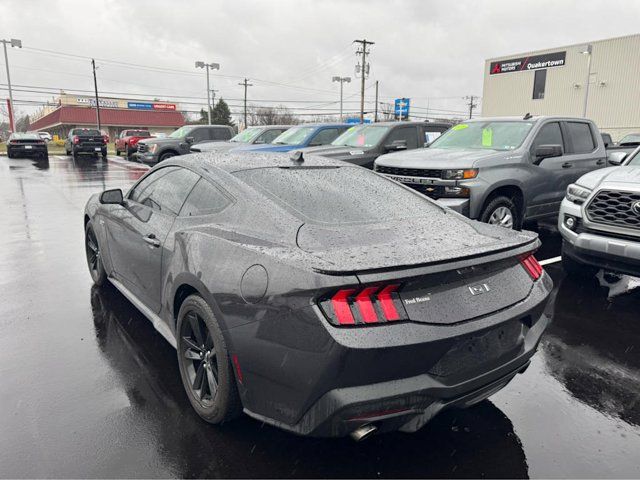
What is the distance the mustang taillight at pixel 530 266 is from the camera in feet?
8.98

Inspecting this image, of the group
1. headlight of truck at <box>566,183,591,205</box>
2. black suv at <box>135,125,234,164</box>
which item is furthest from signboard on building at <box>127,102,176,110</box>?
headlight of truck at <box>566,183,591,205</box>

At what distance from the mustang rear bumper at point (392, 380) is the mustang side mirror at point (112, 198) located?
243cm

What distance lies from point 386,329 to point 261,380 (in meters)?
0.68

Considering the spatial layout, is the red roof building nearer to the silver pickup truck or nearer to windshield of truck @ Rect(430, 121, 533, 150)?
windshield of truck @ Rect(430, 121, 533, 150)

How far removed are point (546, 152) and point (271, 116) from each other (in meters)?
92.1

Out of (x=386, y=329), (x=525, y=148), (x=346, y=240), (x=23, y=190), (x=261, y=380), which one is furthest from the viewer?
(x=23, y=190)

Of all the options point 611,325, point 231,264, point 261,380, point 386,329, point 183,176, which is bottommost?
point 611,325

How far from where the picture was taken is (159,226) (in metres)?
3.44

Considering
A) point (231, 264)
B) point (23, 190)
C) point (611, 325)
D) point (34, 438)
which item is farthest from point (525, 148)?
point (23, 190)

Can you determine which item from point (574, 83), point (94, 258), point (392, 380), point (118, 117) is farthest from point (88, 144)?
point (118, 117)

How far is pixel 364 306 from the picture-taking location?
211cm

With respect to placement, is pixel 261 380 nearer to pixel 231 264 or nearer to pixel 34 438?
pixel 231 264

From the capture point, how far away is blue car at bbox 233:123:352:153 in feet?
39.7

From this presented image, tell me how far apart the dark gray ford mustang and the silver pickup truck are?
2.12 metres
